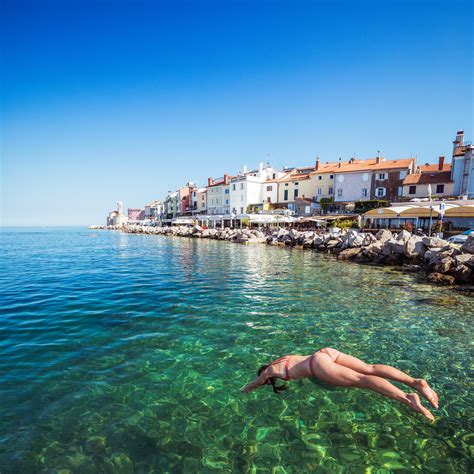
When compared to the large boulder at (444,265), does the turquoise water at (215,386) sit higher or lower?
lower

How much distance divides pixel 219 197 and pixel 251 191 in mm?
9720

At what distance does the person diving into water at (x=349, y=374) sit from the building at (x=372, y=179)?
42.5 metres

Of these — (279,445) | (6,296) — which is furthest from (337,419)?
(6,296)

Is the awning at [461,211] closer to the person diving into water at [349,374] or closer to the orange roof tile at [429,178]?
the orange roof tile at [429,178]

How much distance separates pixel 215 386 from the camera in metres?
4.70

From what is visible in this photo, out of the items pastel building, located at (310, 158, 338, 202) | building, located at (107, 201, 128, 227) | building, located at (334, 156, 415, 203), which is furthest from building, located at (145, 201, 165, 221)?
building, located at (334, 156, 415, 203)

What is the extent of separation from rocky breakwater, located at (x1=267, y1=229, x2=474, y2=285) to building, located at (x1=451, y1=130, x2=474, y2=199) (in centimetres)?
2075

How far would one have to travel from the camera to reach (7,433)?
3.62 meters

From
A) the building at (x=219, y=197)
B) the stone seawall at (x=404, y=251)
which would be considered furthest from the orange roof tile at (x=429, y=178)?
the building at (x=219, y=197)

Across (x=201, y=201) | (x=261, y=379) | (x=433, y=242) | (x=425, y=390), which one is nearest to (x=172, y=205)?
(x=201, y=201)

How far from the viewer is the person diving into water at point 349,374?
10.8 feet

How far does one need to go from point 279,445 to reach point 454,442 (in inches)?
89.0

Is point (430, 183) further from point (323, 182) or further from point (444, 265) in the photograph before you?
point (444, 265)

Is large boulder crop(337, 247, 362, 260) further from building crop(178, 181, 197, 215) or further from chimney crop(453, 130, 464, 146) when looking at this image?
building crop(178, 181, 197, 215)
